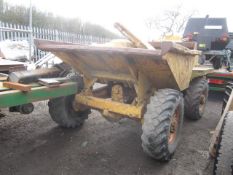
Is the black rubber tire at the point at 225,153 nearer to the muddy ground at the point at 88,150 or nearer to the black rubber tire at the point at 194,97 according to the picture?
the muddy ground at the point at 88,150

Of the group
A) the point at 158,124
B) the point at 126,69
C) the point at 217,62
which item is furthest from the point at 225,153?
the point at 217,62

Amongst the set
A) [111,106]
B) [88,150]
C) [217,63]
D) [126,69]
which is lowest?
[88,150]

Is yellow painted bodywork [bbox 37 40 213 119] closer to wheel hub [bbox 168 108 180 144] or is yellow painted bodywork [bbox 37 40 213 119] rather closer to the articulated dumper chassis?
the articulated dumper chassis

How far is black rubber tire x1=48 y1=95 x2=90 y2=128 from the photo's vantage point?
152 inches

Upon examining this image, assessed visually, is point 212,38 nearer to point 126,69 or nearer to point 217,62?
point 217,62

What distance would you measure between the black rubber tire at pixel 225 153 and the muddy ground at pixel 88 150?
0.85 metres

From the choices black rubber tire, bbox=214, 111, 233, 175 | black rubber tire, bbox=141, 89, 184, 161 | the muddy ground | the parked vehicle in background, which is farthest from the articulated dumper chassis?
the parked vehicle in background

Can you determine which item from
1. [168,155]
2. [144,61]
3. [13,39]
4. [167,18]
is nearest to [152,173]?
[168,155]

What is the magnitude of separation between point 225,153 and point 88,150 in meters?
1.88

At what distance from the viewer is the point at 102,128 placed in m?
4.42

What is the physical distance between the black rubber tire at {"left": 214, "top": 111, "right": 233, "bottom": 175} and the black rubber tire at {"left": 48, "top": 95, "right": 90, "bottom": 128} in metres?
2.29

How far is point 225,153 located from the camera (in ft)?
7.45

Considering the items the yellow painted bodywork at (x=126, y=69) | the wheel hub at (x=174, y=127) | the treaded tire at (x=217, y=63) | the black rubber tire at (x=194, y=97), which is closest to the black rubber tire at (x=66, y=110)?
the yellow painted bodywork at (x=126, y=69)

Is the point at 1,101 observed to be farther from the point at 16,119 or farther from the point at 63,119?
the point at 16,119
